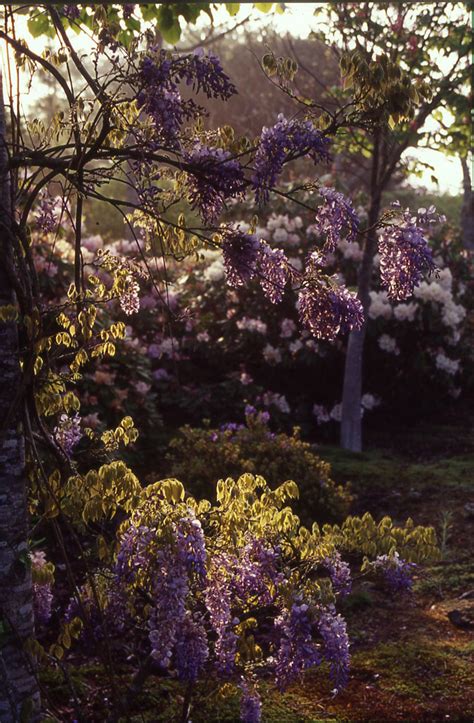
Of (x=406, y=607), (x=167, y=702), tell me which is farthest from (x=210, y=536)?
(x=406, y=607)

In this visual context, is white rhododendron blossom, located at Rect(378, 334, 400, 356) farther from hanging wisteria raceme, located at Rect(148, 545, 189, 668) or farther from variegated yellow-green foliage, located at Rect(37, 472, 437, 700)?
hanging wisteria raceme, located at Rect(148, 545, 189, 668)

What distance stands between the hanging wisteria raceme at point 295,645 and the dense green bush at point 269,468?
3.38m

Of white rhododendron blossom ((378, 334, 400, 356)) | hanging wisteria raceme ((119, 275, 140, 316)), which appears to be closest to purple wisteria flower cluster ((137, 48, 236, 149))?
hanging wisteria raceme ((119, 275, 140, 316))

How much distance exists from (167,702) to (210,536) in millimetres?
1081

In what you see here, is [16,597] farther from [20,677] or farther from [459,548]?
[459,548]

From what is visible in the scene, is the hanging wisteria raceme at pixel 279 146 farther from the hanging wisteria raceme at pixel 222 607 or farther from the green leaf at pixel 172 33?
the green leaf at pixel 172 33

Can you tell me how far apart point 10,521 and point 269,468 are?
398 centimetres

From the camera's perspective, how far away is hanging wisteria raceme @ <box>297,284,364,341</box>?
3.20 m

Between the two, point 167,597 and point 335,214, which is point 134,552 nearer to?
point 167,597

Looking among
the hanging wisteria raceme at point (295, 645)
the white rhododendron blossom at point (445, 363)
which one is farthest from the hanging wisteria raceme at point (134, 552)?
the white rhododendron blossom at point (445, 363)

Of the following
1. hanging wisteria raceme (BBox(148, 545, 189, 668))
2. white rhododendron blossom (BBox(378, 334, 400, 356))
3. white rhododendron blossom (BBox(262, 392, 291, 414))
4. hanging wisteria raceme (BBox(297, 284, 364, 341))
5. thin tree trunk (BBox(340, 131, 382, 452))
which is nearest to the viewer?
hanging wisteria raceme (BBox(148, 545, 189, 668))

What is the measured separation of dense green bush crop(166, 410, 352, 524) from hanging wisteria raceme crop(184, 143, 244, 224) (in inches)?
146

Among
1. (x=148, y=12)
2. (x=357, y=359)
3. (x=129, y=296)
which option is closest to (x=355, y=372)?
(x=357, y=359)

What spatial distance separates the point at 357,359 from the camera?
915cm
